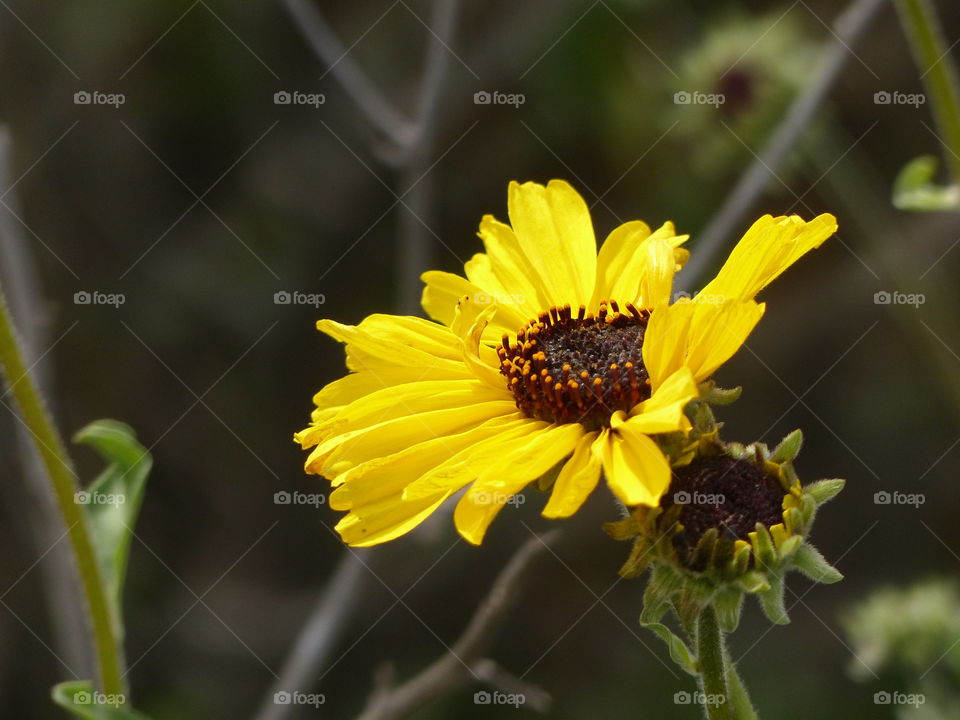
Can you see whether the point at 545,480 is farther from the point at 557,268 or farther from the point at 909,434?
the point at 909,434

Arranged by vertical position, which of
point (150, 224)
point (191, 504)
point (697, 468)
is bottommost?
point (697, 468)

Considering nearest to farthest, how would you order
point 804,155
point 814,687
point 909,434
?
point 804,155 → point 814,687 → point 909,434

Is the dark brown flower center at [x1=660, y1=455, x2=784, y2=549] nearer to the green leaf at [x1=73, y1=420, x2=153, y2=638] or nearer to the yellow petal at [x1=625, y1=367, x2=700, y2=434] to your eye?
the yellow petal at [x1=625, y1=367, x2=700, y2=434]

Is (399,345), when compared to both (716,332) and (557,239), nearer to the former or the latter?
(557,239)

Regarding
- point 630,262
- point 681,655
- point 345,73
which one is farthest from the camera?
point 345,73

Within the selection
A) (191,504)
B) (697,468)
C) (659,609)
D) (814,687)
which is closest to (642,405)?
(697,468)

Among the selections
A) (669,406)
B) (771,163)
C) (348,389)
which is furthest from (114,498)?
(771,163)

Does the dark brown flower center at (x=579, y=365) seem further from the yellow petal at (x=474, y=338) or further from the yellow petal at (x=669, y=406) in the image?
the yellow petal at (x=669, y=406)
